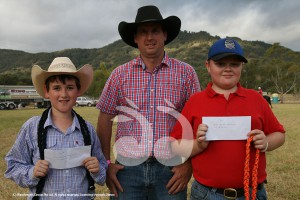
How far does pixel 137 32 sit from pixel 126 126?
815 mm

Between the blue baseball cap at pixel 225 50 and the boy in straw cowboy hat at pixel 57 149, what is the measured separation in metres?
1.08

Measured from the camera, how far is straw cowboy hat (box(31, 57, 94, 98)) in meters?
2.50

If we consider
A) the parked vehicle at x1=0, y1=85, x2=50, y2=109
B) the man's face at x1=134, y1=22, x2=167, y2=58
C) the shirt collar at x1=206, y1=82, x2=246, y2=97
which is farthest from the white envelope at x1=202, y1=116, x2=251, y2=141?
the parked vehicle at x1=0, y1=85, x2=50, y2=109

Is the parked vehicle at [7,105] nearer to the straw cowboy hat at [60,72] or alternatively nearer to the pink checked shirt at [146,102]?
the straw cowboy hat at [60,72]

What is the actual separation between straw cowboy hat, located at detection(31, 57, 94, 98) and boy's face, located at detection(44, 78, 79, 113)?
79mm

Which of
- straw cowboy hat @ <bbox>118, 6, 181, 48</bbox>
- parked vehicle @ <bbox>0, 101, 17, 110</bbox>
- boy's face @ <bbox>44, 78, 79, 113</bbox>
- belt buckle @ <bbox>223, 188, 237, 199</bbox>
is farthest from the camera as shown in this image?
parked vehicle @ <bbox>0, 101, 17, 110</bbox>

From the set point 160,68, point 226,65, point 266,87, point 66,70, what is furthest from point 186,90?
point 266,87

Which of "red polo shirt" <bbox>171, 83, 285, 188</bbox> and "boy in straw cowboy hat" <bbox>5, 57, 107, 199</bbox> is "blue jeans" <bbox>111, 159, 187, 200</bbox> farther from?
"red polo shirt" <bbox>171, 83, 285, 188</bbox>

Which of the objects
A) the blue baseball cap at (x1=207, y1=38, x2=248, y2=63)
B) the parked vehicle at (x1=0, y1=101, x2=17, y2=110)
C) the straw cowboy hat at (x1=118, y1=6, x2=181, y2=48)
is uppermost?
the straw cowboy hat at (x1=118, y1=6, x2=181, y2=48)

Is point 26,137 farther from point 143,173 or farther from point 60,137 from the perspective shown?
point 143,173

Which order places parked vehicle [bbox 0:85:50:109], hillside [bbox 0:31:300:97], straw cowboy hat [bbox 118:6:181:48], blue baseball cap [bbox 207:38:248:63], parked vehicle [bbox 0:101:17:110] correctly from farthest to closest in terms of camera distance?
hillside [bbox 0:31:300:97], parked vehicle [bbox 0:85:50:109], parked vehicle [bbox 0:101:17:110], straw cowboy hat [bbox 118:6:181:48], blue baseball cap [bbox 207:38:248:63]

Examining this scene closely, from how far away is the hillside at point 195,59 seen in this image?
5603cm

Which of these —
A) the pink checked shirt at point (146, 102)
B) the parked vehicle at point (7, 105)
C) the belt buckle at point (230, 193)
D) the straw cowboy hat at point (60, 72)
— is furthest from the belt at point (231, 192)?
the parked vehicle at point (7, 105)

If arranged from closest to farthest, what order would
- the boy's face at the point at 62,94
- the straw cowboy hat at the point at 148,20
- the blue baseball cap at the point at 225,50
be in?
the blue baseball cap at the point at 225,50
the boy's face at the point at 62,94
the straw cowboy hat at the point at 148,20
